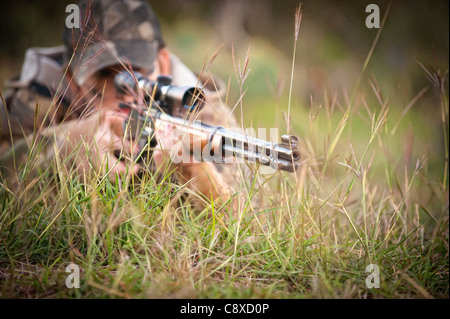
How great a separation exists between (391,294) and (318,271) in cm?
25

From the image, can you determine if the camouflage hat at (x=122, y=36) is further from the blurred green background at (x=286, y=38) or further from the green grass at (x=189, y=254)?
the blurred green background at (x=286, y=38)

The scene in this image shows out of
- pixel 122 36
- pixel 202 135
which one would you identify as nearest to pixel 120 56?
pixel 122 36

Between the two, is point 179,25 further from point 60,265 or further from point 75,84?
point 60,265

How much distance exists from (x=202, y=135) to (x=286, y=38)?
6.03m

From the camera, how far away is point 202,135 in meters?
1.77

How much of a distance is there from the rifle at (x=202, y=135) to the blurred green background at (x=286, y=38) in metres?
3.45

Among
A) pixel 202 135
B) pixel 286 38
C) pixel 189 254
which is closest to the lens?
pixel 189 254

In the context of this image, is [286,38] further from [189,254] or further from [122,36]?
[189,254]

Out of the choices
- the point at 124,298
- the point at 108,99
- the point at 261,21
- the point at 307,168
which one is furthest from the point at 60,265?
the point at 261,21

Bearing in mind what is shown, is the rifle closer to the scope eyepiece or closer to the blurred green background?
the scope eyepiece

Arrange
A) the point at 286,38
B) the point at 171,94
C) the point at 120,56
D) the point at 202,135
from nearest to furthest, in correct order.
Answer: the point at 202,135 < the point at 171,94 < the point at 120,56 < the point at 286,38

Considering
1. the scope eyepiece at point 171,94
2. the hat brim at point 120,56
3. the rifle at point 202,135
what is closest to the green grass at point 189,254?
the rifle at point 202,135

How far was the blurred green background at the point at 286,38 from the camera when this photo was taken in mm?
5785
